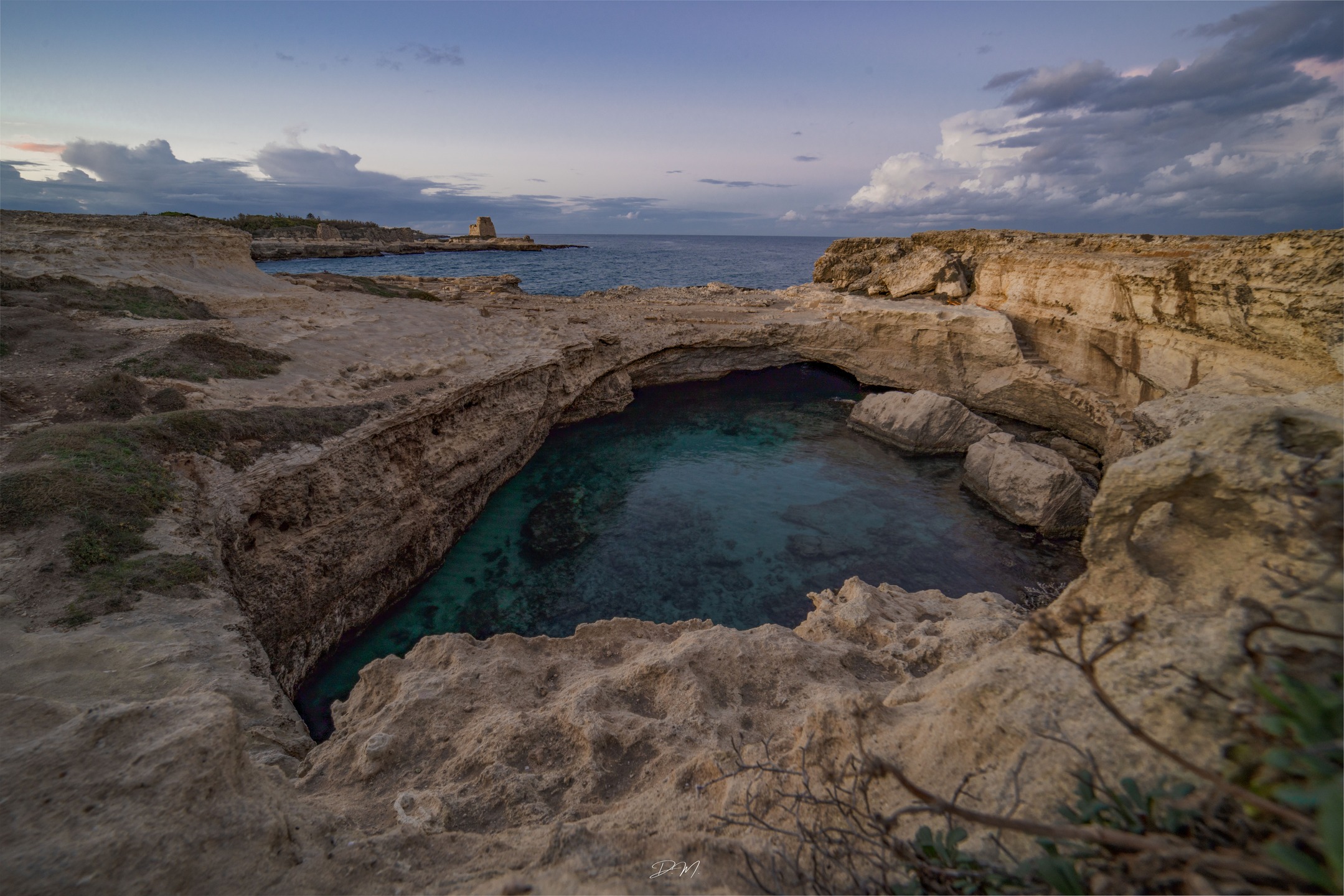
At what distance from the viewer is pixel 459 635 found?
18.1 feet

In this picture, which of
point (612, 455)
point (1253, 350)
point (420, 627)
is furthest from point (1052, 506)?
point (420, 627)

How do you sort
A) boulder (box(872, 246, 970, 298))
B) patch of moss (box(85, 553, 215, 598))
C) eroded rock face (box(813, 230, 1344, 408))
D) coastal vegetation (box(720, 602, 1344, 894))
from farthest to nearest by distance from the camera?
1. boulder (box(872, 246, 970, 298))
2. eroded rock face (box(813, 230, 1344, 408))
3. patch of moss (box(85, 553, 215, 598))
4. coastal vegetation (box(720, 602, 1344, 894))

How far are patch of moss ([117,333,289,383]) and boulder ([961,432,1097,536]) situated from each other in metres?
15.8

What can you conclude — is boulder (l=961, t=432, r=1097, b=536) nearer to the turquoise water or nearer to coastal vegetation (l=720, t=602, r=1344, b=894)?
the turquoise water

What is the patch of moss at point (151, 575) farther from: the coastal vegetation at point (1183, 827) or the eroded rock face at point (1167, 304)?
the eroded rock face at point (1167, 304)

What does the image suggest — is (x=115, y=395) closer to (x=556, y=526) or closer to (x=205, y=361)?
(x=205, y=361)

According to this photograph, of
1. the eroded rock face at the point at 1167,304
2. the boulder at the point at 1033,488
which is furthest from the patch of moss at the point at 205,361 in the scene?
the eroded rock face at the point at 1167,304

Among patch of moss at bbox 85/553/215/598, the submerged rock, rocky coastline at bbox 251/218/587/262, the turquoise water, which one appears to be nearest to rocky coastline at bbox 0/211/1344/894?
patch of moss at bbox 85/553/215/598

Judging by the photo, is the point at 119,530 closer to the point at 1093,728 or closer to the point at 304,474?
the point at 304,474

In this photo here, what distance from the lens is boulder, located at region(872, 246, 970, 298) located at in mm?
21595

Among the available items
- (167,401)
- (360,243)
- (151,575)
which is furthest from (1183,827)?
(360,243)

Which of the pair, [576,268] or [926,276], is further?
[576,268]

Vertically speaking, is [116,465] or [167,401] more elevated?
[167,401]

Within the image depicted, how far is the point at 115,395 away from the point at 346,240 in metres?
86.2
